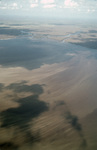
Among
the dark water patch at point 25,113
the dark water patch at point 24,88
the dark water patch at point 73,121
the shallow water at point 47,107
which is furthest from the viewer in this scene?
the dark water patch at point 24,88

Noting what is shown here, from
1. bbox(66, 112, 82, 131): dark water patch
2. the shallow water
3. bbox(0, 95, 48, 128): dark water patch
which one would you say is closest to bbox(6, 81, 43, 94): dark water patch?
the shallow water

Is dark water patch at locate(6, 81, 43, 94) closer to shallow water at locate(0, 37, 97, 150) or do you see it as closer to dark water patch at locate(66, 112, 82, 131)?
→ shallow water at locate(0, 37, 97, 150)

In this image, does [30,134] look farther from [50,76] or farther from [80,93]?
[50,76]

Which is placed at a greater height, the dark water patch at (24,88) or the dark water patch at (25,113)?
the dark water patch at (24,88)

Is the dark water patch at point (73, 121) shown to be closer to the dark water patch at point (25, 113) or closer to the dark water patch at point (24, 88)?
the dark water patch at point (25, 113)

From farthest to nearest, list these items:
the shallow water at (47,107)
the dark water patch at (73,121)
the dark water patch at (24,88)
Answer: the dark water patch at (24,88) < the dark water patch at (73,121) < the shallow water at (47,107)

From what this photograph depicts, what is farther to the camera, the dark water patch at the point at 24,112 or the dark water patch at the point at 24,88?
the dark water patch at the point at 24,88

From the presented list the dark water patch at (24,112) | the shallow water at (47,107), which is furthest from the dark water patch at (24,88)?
the dark water patch at (24,112)

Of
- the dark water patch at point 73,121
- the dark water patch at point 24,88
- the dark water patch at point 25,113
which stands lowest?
the dark water patch at point 73,121

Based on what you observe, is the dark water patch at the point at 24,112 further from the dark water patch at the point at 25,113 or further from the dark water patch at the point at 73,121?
the dark water patch at the point at 73,121

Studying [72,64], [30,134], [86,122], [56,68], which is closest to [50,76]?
[56,68]

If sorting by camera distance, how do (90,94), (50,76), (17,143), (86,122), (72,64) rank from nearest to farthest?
(17,143) → (86,122) → (90,94) → (50,76) → (72,64)
